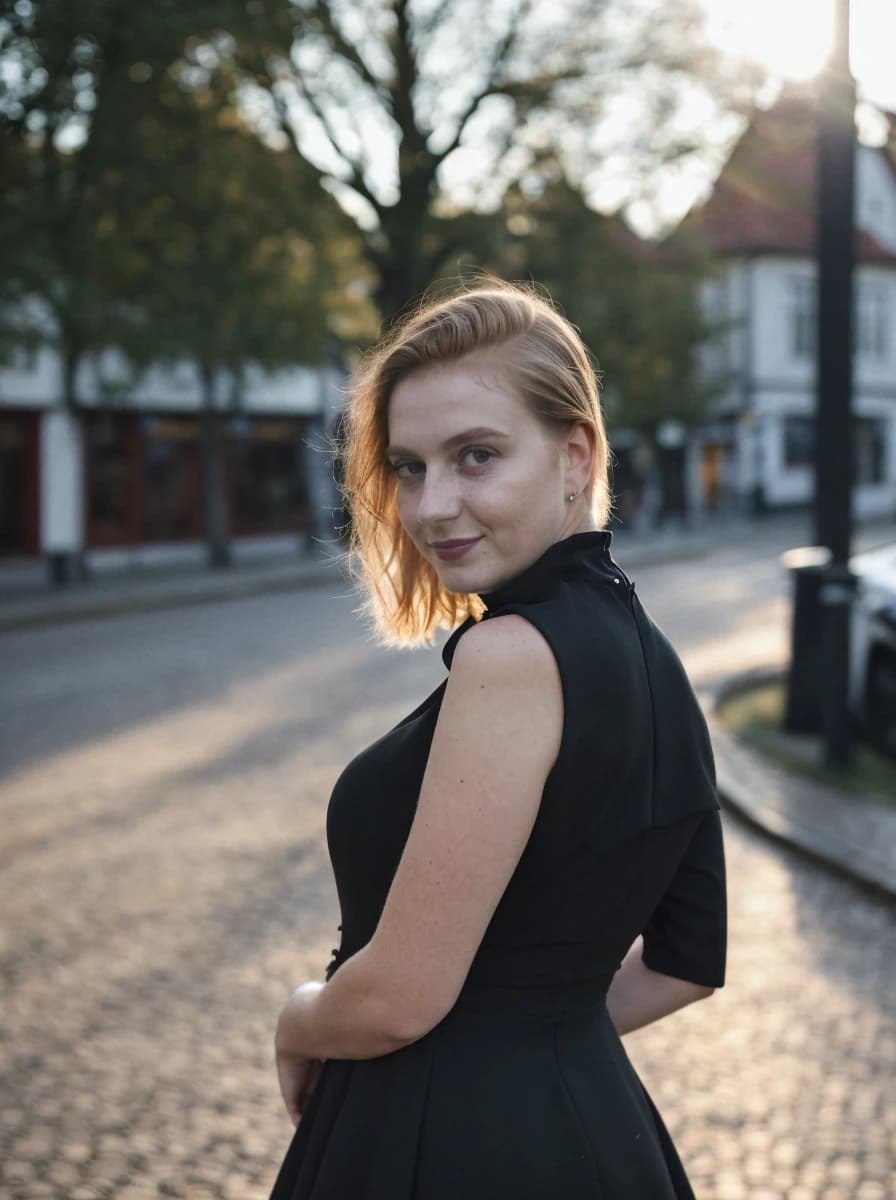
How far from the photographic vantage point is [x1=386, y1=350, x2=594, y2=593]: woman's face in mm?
1648

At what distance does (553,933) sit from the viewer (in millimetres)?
1612

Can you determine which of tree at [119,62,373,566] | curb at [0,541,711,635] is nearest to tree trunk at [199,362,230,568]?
curb at [0,541,711,635]

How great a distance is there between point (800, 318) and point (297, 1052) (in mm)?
46402

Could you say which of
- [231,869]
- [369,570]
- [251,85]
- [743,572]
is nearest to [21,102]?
[231,869]

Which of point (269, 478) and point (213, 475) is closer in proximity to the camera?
point (213, 475)

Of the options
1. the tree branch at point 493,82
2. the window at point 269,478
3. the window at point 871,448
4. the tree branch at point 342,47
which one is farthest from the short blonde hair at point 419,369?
the window at point 871,448

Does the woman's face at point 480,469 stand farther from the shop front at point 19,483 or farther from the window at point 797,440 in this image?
the window at point 797,440

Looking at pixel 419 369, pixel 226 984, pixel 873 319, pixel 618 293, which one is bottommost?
pixel 226 984

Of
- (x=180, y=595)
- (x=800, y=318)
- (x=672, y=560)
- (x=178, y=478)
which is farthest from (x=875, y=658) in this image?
(x=800, y=318)

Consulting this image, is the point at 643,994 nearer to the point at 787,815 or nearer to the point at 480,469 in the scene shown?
the point at 480,469

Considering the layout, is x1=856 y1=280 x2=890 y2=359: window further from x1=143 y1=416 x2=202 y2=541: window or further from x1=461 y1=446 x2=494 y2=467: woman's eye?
x1=461 y1=446 x2=494 y2=467: woman's eye

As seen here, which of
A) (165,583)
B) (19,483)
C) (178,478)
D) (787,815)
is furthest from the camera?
(178,478)

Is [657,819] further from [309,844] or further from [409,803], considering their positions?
[309,844]

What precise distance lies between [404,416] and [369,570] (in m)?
0.40
